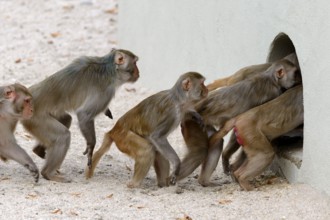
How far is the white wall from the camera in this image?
7961mm

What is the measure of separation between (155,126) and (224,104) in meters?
0.72

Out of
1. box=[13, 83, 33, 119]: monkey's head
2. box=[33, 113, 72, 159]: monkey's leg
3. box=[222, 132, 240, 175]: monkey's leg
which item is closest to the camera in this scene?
box=[13, 83, 33, 119]: monkey's head

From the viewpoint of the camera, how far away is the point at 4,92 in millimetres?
8531

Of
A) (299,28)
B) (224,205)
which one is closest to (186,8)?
(299,28)

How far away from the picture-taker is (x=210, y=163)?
28.7 ft

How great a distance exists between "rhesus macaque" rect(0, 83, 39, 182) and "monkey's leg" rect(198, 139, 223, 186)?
5.39 ft

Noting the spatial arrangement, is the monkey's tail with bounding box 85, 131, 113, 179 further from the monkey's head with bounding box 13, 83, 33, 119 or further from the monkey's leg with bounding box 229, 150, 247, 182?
the monkey's leg with bounding box 229, 150, 247, 182

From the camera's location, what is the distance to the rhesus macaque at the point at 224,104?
28.4ft

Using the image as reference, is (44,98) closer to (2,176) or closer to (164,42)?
(2,176)

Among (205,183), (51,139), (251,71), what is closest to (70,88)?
(51,139)

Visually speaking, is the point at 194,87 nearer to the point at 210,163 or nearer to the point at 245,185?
the point at 210,163

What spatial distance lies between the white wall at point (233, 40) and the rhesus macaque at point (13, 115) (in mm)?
2571

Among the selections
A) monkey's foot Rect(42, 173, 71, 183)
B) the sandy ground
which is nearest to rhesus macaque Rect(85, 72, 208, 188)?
the sandy ground

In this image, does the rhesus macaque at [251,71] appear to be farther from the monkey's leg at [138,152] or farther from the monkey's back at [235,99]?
the monkey's leg at [138,152]
